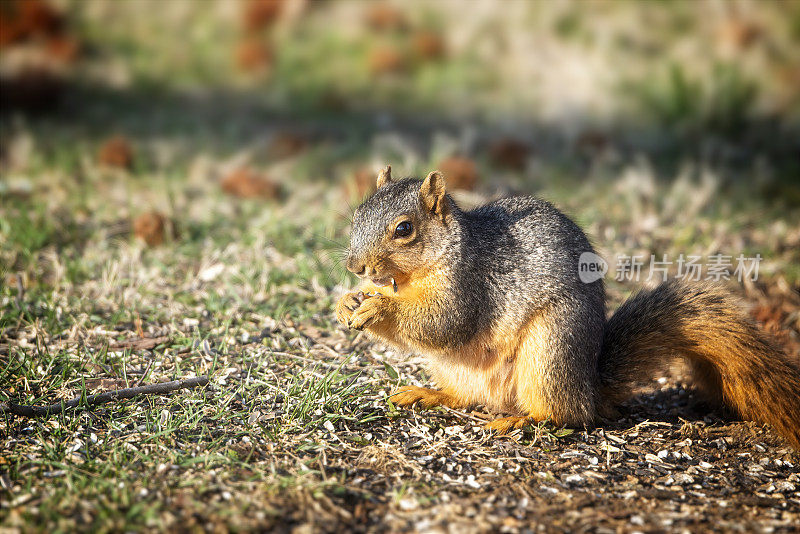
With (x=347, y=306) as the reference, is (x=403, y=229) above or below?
above

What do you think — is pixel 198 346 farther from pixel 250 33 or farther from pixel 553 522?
pixel 250 33

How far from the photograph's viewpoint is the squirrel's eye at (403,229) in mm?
2916

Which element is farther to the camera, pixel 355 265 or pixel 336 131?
pixel 336 131

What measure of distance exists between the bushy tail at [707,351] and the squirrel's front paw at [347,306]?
3.55 feet

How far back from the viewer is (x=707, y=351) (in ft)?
9.71

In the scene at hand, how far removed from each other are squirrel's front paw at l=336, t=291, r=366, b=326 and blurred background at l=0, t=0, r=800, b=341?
2.45ft

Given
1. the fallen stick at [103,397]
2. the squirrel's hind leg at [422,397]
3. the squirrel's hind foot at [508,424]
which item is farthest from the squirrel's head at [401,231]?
the fallen stick at [103,397]

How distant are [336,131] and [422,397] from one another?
430 centimetres

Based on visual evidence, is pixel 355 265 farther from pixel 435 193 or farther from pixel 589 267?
pixel 589 267

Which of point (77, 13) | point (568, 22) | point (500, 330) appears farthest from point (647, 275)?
point (77, 13)

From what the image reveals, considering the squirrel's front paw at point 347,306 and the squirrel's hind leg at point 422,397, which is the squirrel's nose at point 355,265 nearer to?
the squirrel's front paw at point 347,306

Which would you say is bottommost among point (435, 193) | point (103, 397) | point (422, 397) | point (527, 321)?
point (103, 397)

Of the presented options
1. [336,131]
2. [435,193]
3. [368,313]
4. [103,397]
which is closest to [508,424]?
[368,313]

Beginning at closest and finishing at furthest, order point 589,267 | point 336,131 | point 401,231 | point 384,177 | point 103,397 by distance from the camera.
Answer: point 103,397
point 401,231
point 589,267
point 384,177
point 336,131
